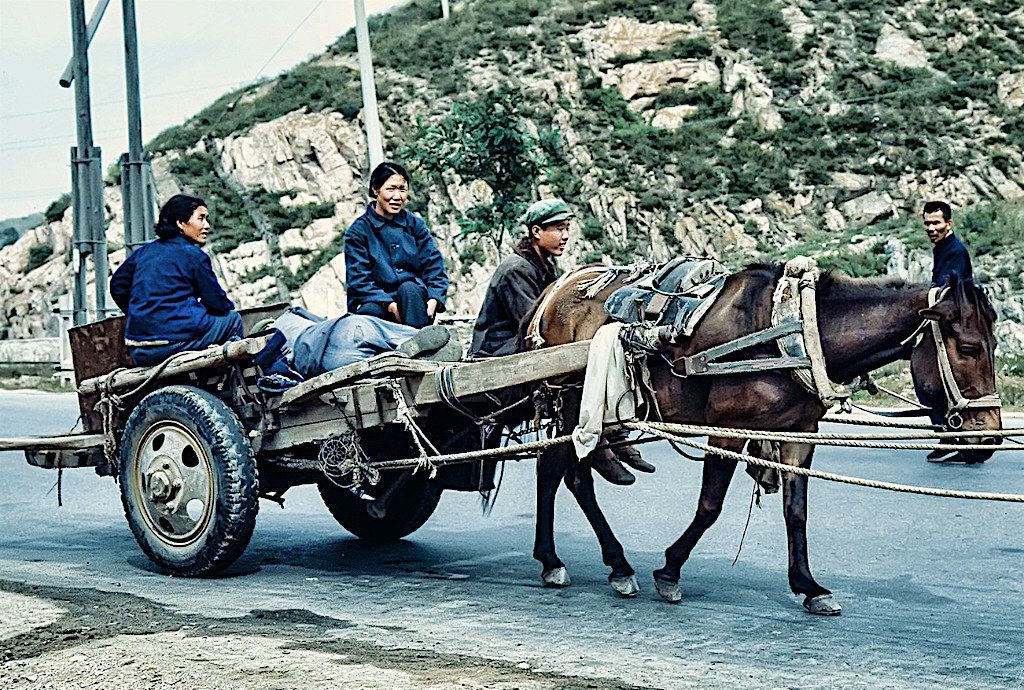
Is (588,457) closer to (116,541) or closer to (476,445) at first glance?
(476,445)

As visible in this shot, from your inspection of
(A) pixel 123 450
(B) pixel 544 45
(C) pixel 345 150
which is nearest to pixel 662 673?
(A) pixel 123 450

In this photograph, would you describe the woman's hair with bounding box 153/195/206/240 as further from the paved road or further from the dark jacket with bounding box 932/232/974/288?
the dark jacket with bounding box 932/232/974/288

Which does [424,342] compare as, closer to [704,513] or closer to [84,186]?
[704,513]

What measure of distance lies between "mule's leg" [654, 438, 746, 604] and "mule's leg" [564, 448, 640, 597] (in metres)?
0.15

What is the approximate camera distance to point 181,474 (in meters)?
6.86

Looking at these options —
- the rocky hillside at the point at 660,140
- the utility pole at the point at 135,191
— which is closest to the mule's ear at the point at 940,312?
the utility pole at the point at 135,191

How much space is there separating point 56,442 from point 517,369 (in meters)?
2.98

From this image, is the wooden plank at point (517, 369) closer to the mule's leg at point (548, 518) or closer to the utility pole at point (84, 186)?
the mule's leg at point (548, 518)

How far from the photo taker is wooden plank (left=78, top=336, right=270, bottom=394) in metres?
6.60

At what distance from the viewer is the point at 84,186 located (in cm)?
1775

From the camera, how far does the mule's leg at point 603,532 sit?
6434 mm

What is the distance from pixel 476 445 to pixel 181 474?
1.54m

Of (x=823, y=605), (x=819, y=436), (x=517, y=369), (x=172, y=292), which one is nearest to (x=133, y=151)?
(x=172, y=292)

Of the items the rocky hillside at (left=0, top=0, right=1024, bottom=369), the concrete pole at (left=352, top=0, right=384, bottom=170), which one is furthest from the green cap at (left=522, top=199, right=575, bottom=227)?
the rocky hillside at (left=0, top=0, right=1024, bottom=369)
